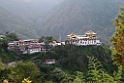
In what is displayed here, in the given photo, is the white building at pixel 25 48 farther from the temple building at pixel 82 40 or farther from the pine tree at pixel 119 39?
the pine tree at pixel 119 39

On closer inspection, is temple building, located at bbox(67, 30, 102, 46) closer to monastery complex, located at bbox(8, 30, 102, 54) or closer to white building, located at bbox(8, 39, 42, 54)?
monastery complex, located at bbox(8, 30, 102, 54)

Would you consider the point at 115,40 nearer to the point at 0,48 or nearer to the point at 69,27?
the point at 0,48

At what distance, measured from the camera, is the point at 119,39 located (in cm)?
1241

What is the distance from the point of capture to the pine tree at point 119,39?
1220 cm

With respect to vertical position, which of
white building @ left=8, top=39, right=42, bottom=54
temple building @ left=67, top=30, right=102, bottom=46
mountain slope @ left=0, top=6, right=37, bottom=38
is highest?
mountain slope @ left=0, top=6, right=37, bottom=38

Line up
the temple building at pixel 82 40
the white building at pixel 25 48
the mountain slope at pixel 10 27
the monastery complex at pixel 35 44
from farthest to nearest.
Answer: the mountain slope at pixel 10 27, the temple building at pixel 82 40, the monastery complex at pixel 35 44, the white building at pixel 25 48

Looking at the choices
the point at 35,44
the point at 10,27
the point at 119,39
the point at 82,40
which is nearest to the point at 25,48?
the point at 35,44

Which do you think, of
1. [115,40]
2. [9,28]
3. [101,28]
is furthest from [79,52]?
[101,28]

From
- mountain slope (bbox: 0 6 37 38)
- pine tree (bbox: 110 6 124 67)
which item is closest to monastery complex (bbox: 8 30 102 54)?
pine tree (bbox: 110 6 124 67)

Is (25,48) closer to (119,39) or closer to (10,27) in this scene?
(119,39)

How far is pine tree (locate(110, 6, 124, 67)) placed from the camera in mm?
12197

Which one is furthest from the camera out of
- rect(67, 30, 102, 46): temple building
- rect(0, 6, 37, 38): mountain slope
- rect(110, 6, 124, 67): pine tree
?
rect(0, 6, 37, 38): mountain slope

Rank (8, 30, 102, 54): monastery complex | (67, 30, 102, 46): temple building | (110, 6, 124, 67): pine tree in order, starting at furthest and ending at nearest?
(67, 30, 102, 46): temple building → (8, 30, 102, 54): monastery complex → (110, 6, 124, 67): pine tree

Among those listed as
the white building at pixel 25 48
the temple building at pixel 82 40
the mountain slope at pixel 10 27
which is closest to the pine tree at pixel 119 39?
the white building at pixel 25 48
